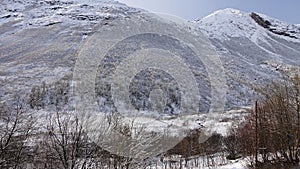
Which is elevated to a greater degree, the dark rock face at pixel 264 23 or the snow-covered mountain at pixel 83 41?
the dark rock face at pixel 264 23

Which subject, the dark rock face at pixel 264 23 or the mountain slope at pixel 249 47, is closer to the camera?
the mountain slope at pixel 249 47

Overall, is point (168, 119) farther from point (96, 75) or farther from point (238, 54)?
point (238, 54)

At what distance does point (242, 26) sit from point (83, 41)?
33.1 m

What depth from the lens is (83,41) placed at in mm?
35031

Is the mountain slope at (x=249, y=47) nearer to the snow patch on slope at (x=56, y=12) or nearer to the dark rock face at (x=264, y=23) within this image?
the dark rock face at (x=264, y=23)

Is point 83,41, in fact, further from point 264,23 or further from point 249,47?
point 264,23

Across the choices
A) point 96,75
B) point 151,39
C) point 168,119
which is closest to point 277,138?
point 168,119

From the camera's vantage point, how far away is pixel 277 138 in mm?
12227

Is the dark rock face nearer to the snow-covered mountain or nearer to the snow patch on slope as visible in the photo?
the snow-covered mountain

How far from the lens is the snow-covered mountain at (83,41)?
27.5 metres

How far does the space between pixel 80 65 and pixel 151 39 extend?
12.7m

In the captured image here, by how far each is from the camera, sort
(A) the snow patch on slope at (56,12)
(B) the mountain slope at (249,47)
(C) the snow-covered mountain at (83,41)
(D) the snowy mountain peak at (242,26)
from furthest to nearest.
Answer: (D) the snowy mountain peak at (242,26), (A) the snow patch on slope at (56,12), (B) the mountain slope at (249,47), (C) the snow-covered mountain at (83,41)

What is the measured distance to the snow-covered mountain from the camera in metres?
27.5

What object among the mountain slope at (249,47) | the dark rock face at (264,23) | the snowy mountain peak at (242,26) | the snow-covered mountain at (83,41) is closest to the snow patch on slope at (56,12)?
the snow-covered mountain at (83,41)
